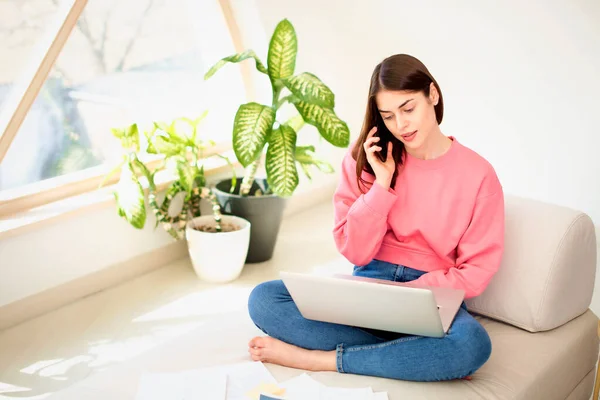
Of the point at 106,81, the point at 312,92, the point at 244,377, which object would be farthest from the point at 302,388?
the point at 106,81

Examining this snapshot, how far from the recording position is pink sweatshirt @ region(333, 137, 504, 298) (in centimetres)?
173

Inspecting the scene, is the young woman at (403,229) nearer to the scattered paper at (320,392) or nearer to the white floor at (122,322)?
the scattered paper at (320,392)

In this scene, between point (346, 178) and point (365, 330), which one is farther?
point (346, 178)

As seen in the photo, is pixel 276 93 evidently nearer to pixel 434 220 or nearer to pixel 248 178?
pixel 248 178

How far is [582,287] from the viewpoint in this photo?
5.96ft

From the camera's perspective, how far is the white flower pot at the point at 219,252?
101 inches

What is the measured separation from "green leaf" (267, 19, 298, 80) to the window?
34 cm

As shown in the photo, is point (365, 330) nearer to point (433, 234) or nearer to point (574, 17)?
point (433, 234)

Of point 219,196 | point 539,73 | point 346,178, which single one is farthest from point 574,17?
point 219,196

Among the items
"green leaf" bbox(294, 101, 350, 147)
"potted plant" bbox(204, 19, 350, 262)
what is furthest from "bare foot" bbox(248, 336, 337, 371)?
"green leaf" bbox(294, 101, 350, 147)

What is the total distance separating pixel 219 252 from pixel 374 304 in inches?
46.0

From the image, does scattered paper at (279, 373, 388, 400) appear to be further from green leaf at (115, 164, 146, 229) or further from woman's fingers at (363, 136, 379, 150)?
green leaf at (115, 164, 146, 229)

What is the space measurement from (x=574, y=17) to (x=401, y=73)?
1364 millimetres

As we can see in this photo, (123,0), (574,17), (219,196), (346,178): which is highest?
(123,0)
